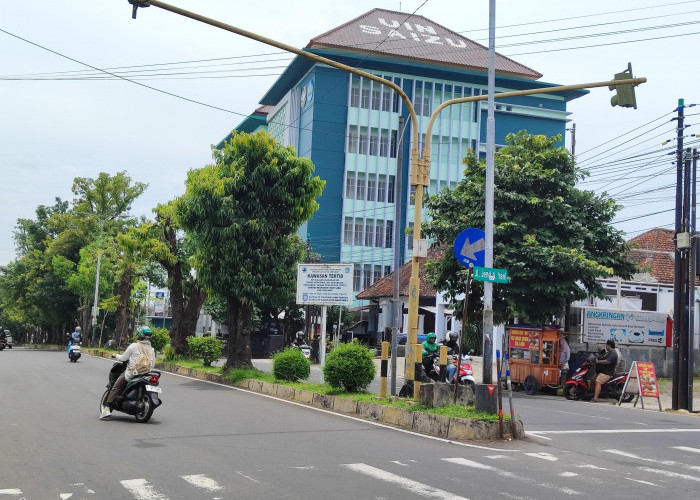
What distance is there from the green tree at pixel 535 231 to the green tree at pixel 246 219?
5124mm

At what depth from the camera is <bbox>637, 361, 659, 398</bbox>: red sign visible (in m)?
19.1

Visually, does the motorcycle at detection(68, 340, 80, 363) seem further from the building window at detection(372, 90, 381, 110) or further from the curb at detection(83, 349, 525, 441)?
the building window at detection(372, 90, 381, 110)

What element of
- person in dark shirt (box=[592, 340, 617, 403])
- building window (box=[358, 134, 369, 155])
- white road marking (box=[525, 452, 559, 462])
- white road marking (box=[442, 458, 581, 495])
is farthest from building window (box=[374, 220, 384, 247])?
white road marking (box=[442, 458, 581, 495])

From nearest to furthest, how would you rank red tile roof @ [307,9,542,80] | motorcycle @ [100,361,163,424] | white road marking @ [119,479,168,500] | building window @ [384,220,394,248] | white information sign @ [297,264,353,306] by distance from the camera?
1. white road marking @ [119,479,168,500]
2. motorcycle @ [100,361,163,424]
3. white information sign @ [297,264,353,306]
4. red tile roof @ [307,9,542,80]
5. building window @ [384,220,394,248]

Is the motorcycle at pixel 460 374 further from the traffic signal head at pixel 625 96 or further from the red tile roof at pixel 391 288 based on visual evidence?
the red tile roof at pixel 391 288

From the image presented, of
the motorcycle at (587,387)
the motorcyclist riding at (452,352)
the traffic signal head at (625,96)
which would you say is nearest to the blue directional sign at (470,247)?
the traffic signal head at (625,96)

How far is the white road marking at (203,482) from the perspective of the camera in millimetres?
7207

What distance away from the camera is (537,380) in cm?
2330

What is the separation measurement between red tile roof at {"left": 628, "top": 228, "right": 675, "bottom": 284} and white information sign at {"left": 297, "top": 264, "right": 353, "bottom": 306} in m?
19.3

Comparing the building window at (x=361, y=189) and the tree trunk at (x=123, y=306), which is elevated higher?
the building window at (x=361, y=189)

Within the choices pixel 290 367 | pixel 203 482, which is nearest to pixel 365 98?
pixel 290 367

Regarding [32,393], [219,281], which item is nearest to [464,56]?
[219,281]

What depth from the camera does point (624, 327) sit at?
92.3 feet

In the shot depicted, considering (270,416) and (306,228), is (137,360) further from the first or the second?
(306,228)
